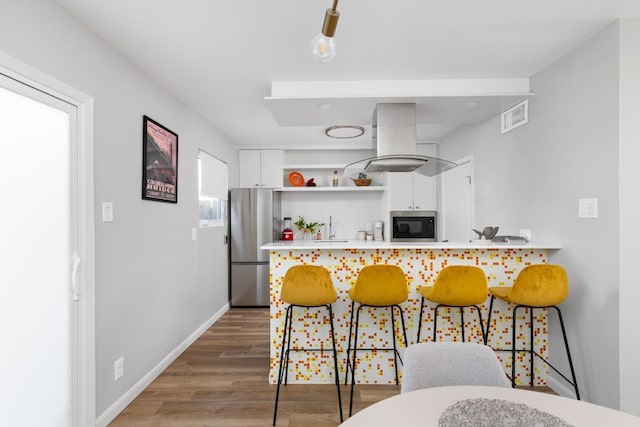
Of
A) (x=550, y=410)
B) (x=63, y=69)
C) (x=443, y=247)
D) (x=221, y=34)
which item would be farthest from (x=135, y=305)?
(x=550, y=410)

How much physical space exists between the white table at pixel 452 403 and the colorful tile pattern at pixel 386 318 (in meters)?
1.65

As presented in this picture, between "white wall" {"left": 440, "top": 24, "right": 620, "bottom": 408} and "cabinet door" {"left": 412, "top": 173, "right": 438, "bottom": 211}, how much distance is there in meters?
1.99

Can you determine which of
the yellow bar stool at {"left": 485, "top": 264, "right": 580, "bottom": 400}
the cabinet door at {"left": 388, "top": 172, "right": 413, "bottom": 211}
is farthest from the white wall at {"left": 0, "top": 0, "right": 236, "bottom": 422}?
the cabinet door at {"left": 388, "top": 172, "right": 413, "bottom": 211}

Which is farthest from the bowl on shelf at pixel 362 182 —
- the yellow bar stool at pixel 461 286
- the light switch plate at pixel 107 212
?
the light switch plate at pixel 107 212

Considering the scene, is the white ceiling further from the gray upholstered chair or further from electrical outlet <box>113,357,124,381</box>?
electrical outlet <box>113,357,124,381</box>

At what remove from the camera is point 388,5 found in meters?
1.88

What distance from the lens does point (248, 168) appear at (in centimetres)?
535

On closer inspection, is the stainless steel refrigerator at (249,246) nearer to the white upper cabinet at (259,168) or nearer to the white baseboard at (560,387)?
the white upper cabinet at (259,168)

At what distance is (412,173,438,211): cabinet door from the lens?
5.11 m

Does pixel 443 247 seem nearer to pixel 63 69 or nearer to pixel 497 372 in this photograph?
pixel 497 372

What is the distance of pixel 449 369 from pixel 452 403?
0.90 feet

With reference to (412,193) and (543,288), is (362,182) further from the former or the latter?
(543,288)

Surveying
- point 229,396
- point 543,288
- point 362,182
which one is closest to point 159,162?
point 229,396

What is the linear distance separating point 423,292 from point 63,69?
267cm
